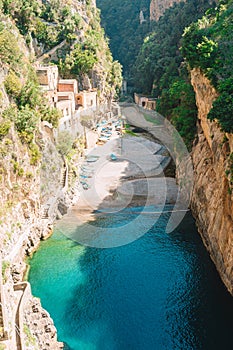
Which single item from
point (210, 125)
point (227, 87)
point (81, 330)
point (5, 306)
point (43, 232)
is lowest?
point (81, 330)

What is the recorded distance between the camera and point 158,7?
3162 inches

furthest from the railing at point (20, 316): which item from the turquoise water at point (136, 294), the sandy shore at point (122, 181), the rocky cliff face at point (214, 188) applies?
the sandy shore at point (122, 181)

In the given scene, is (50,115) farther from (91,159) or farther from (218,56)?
(218,56)

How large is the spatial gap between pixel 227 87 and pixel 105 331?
16206 millimetres

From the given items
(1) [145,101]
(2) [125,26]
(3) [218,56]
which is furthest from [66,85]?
(2) [125,26]

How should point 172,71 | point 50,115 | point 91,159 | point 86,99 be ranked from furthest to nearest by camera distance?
1. point 172,71
2. point 86,99
3. point 91,159
4. point 50,115

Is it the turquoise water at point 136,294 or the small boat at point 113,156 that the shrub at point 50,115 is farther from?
the small boat at point 113,156

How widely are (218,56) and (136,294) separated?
17.5 metres

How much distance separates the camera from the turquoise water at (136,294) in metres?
19.2

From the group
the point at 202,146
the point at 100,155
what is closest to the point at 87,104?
the point at 100,155

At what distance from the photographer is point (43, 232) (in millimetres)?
28953

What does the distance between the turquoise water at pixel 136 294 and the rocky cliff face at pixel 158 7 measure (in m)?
63.9

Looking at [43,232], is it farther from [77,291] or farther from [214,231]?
[214,231]

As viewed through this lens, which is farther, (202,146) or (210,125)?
(202,146)
